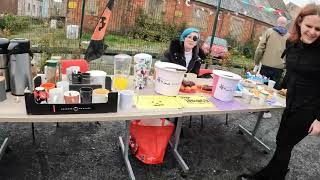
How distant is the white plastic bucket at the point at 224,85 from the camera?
2529 mm

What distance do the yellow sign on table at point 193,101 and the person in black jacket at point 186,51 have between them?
696 mm

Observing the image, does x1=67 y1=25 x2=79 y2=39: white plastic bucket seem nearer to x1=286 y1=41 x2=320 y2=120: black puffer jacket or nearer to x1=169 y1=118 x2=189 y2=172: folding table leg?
x1=169 y1=118 x2=189 y2=172: folding table leg

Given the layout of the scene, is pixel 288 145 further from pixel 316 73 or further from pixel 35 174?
pixel 35 174

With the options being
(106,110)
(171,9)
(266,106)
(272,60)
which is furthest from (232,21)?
(106,110)

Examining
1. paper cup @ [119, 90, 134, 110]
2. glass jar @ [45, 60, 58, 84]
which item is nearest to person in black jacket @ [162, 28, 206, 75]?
paper cup @ [119, 90, 134, 110]

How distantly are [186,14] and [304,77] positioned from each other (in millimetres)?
5953

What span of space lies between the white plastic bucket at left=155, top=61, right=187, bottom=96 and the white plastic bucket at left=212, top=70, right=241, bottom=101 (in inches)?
14.0

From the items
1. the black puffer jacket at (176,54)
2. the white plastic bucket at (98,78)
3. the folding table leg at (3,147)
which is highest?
the black puffer jacket at (176,54)

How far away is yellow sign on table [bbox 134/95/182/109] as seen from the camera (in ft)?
7.41

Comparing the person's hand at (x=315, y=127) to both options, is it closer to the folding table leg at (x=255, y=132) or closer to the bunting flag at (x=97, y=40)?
the folding table leg at (x=255, y=132)

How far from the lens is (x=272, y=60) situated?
14.6 feet

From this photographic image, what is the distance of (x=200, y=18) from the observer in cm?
743

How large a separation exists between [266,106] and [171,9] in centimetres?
635

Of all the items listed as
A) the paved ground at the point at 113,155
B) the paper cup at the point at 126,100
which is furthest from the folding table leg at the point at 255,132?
the paper cup at the point at 126,100
